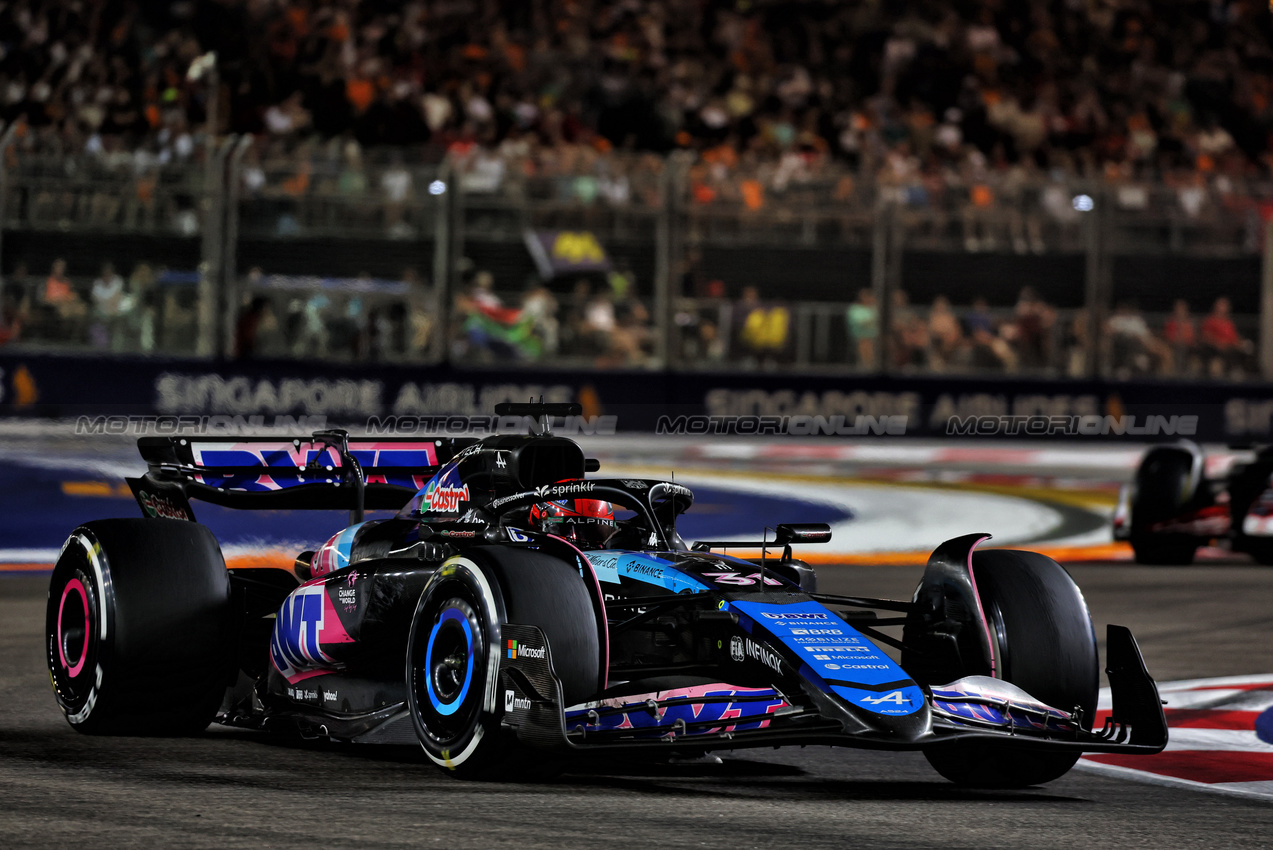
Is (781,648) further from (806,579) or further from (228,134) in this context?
(228,134)

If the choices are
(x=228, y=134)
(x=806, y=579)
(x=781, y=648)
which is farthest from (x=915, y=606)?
(x=228, y=134)

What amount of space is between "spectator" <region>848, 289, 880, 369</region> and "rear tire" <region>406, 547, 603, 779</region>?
48.5ft

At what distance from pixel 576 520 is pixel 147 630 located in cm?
149

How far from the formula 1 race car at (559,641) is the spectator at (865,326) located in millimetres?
13049

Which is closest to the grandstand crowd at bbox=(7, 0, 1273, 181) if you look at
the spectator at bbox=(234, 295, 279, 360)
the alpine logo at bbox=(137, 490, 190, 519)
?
the spectator at bbox=(234, 295, 279, 360)

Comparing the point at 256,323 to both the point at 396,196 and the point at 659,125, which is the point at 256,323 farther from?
the point at 659,125

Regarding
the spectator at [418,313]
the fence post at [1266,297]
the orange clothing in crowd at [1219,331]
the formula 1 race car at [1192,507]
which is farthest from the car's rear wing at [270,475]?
the fence post at [1266,297]

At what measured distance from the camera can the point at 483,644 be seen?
5480mm

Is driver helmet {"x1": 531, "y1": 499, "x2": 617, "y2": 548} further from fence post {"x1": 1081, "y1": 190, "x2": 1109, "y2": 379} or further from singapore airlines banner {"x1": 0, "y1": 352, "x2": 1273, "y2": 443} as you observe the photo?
fence post {"x1": 1081, "y1": 190, "x2": 1109, "y2": 379}

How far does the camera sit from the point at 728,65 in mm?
26375

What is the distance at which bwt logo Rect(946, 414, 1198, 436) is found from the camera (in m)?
20.9

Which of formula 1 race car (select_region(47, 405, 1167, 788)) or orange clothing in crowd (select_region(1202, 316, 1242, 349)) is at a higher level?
orange clothing in crowd (select_region(1202, 316, 1242, 349))

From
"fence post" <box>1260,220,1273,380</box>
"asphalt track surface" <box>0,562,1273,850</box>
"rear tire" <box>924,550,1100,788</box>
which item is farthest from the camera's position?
"fence post" <box>1260,220,1273,380</box>

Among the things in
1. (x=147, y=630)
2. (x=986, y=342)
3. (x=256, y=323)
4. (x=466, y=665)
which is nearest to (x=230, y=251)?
(x=256, y=323)
